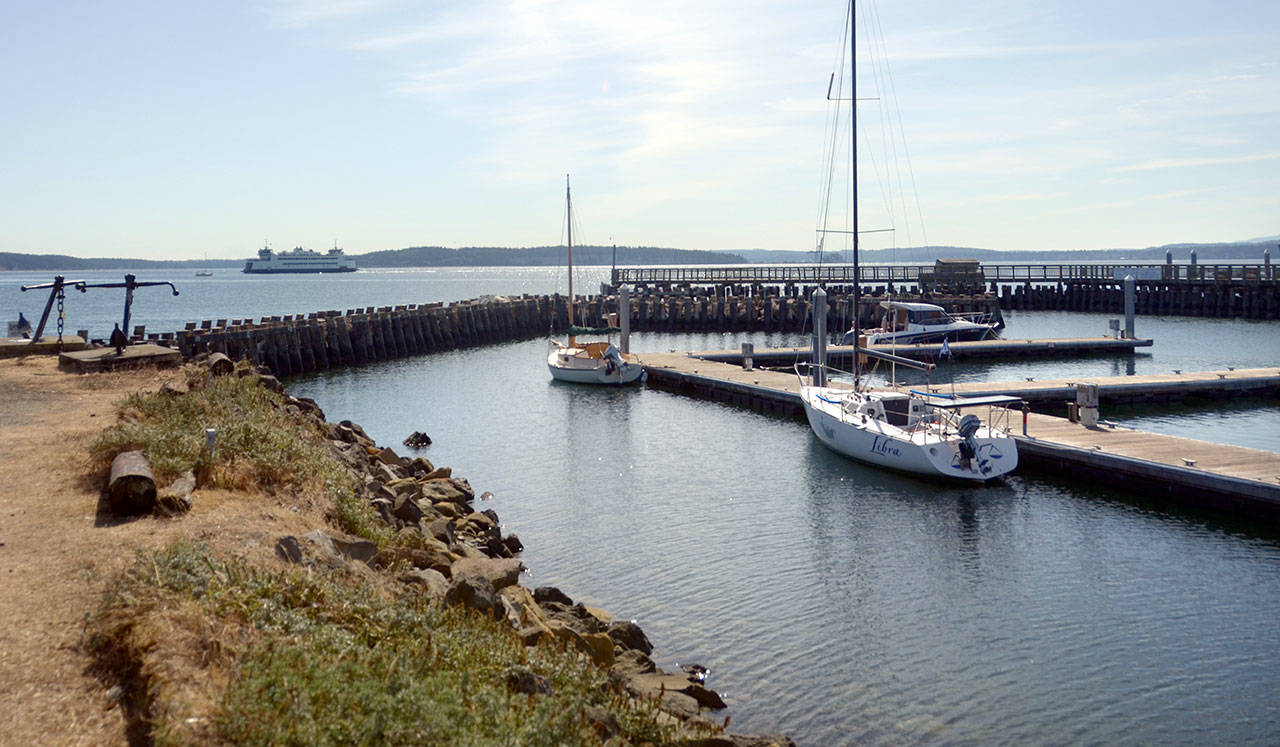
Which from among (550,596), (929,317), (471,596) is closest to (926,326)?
(929,317)

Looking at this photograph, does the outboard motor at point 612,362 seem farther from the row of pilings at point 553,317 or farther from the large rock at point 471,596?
the large rock at point 471,596

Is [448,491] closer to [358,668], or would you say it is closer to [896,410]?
[896,410]

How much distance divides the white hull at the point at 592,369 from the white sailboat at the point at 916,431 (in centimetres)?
1313

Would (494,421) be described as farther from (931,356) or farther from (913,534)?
(931,356)

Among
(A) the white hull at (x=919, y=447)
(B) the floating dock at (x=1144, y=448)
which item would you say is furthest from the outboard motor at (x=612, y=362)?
(A) the white hull at (x=919, y=447)

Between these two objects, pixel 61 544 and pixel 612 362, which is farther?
pixel 612 362

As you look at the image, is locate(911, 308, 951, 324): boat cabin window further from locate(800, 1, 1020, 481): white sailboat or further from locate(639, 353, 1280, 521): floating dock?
locate(800, 1, 1020, 481): white sailboat

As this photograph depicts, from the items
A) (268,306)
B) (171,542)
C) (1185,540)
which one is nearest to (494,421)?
(1185,540)

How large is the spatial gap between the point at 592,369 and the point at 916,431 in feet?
61.8

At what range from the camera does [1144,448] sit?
72.2 feet

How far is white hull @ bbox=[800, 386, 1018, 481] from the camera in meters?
21.7

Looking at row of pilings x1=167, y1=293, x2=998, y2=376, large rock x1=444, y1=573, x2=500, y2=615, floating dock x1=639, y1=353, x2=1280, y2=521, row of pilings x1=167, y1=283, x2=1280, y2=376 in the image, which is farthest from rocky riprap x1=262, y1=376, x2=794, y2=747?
row of pilings x1=167, y1=283, x2=1280, y2=376

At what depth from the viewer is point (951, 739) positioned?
428 inches

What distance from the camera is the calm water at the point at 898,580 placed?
11711 millimetres
